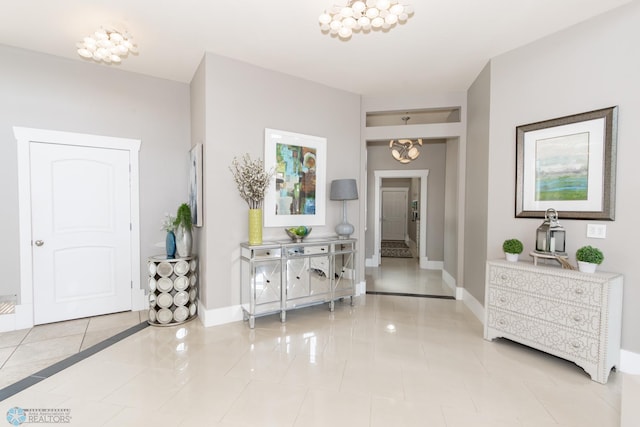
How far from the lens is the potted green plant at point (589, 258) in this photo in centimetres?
242

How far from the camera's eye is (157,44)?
123 inches


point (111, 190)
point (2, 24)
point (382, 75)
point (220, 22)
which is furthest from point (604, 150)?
point (2, 24)

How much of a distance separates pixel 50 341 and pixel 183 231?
161cm

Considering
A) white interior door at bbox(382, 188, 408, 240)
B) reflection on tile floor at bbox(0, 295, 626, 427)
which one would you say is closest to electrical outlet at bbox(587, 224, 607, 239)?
reflection on tile floor at bbox(0, 295, 626, 427)

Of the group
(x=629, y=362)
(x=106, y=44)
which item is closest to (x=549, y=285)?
(x=629, y=362)

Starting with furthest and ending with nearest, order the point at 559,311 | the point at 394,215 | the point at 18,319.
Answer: the point at 394,215
the point at 18,319
the point at 559,311

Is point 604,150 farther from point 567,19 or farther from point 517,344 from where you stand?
point 517,344

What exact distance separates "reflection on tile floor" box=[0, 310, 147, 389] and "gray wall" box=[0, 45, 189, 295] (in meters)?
0.51

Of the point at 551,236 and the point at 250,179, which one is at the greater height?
the point at 250,179

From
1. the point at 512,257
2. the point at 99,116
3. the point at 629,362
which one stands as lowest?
the point at 629,362

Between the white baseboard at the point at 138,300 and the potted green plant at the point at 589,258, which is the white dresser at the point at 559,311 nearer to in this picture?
the potted green plant at the point at 589,258

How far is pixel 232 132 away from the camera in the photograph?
11.3ft

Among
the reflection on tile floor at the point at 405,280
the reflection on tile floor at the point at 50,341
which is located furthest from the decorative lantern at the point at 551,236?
the reflection on tile floor at the point at 50,341

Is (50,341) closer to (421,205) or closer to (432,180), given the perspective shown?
(421,205)
